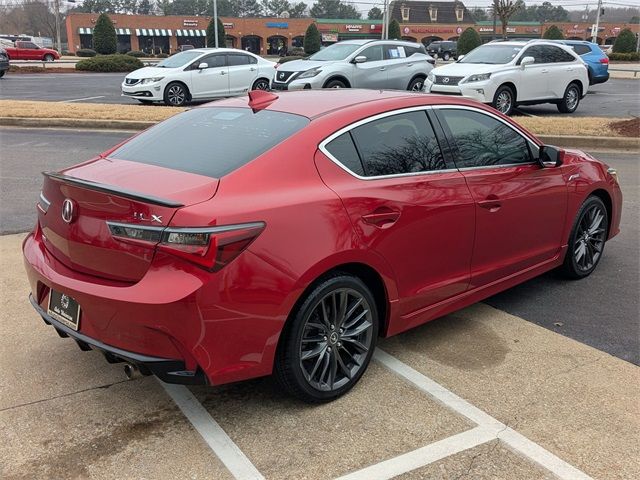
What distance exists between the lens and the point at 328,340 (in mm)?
3373

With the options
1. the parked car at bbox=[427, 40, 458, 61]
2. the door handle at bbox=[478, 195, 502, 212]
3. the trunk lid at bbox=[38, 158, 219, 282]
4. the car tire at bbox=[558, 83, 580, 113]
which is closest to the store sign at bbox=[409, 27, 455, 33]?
the parked car at bbox=[427, 40, 458, 61]

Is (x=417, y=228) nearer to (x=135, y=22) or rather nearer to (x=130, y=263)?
(x=130, y=263)

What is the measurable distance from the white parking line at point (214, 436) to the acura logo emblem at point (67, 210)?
43.9 inches

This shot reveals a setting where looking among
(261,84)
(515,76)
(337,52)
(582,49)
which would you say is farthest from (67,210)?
Answer: (582,49)

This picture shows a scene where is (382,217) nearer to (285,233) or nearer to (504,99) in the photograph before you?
(285,233)

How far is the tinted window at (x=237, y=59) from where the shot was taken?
17891 mm

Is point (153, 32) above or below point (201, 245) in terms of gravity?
above

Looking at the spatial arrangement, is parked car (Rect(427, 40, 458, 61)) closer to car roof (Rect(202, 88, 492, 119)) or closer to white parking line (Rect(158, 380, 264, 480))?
car roof (Rect(202, 88, 492, 119))

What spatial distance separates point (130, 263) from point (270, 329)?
74cm

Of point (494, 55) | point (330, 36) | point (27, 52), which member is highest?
point (330, 36)

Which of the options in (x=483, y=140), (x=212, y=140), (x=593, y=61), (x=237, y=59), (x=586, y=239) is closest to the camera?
(x=212, y=140)

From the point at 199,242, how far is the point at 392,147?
1.49 meters

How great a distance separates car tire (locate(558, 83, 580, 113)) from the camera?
15727 mm

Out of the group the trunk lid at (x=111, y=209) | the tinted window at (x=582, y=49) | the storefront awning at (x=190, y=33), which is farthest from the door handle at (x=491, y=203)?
the storefront awning at (x=190, y=33)
